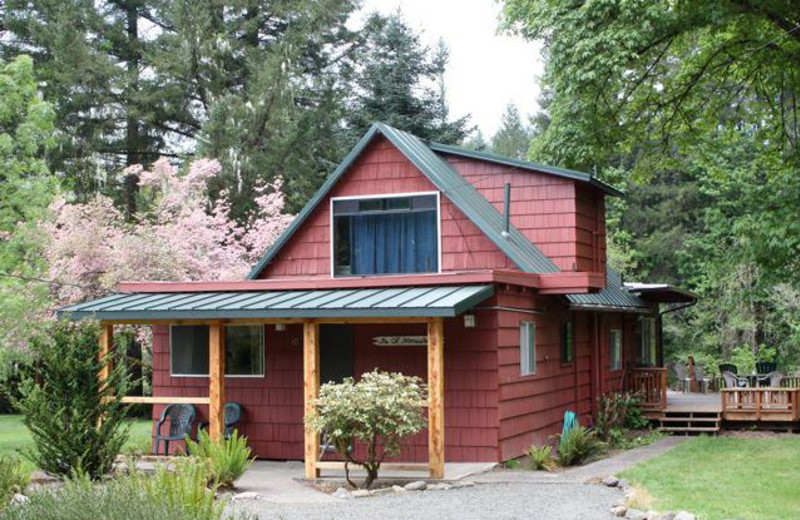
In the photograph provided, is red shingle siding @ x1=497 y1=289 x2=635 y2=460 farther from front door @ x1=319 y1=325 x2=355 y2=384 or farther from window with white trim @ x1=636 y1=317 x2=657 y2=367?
front door @ x1=319 y1=325 x2=355 y2=384

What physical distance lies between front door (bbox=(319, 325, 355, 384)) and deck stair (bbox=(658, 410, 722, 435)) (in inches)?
303

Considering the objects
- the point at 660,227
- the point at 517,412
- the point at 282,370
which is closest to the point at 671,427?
the point at 517,412

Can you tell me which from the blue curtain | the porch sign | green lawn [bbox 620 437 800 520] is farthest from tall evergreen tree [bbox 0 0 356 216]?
green lawn [bbox 620 437 800 520]

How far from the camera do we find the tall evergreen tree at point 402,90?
102ft

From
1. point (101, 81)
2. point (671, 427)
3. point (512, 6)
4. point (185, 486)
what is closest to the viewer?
point (185, 486)

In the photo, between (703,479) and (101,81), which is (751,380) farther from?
(101,81)

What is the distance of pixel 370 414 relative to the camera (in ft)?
40.2

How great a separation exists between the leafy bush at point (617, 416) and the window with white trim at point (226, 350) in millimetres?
6545

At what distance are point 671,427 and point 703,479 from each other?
713cm

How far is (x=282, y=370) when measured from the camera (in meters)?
16.0

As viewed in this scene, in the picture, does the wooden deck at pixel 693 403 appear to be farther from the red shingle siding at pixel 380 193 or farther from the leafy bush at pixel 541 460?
the red shingle siding at pixel 380 193

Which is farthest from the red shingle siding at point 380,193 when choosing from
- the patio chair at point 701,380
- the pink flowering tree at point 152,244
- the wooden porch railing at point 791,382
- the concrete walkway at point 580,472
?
the patio chair at point 701,380

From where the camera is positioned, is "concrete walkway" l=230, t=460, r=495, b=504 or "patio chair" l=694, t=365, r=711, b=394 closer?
"concrete walkway" l=230, t=460, r=495, b=504

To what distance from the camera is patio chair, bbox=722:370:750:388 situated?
71.8 feet
